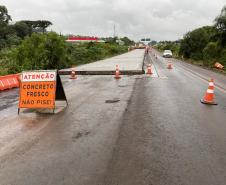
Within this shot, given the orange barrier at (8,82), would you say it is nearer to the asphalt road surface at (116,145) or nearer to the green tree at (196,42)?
the asphalt road surface at (116,145)

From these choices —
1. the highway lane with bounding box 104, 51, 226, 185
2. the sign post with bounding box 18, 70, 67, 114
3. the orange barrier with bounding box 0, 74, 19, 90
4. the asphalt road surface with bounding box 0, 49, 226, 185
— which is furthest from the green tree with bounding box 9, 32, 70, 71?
the highway lane with bounding box 104, 51, 226, 185

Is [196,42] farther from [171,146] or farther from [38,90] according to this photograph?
[171,146]

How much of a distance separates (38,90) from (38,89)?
1.3 inches

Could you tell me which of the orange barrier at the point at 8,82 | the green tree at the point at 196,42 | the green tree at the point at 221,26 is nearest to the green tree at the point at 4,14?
the green tree at the point at 196,42

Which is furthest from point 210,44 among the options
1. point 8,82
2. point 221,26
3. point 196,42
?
point 8,82

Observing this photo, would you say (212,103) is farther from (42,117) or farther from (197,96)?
(42,117)

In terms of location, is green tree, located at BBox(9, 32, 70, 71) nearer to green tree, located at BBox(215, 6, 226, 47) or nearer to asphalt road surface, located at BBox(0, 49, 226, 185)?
asphalt road surface, located at BBox(0, 49, 226, 185)

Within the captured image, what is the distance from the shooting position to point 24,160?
17.5 feet

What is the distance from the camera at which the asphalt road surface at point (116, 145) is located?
4.57 meters

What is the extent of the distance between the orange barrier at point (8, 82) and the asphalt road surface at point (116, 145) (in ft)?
16.8

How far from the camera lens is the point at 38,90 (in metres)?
9.48

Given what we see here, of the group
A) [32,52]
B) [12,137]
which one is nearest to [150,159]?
[12,137]

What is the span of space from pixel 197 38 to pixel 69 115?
47.1m

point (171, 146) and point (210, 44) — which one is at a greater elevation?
point (210, 44)
